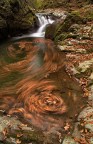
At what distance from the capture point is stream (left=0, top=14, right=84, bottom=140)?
8516mm

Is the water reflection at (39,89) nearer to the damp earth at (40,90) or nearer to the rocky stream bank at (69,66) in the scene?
the damp earth at (40,90)

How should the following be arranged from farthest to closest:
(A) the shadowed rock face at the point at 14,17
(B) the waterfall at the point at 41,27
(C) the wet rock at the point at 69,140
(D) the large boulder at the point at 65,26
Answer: (B) the waterfall at the point at 41,27 → (A) the shadowed rock face at the point at 14,17 → (D) the large boulder at the point at 65,26 → (C) the wet rock at the point at 69,140

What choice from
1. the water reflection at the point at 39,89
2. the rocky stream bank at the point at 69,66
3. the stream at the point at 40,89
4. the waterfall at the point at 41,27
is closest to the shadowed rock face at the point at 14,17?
the rocky stream bank at the point at 69,66

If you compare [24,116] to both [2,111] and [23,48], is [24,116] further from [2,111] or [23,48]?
[23,48]

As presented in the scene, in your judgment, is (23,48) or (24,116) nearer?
(24,116)

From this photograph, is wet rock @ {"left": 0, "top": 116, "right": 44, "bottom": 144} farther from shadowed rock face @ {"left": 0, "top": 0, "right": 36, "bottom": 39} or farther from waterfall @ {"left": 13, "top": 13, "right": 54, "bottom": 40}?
waterfall @ {"left": 13, "top": 13, "right": 54, "bottom": 40}

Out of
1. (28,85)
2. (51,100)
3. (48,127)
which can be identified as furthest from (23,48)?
(48,127)

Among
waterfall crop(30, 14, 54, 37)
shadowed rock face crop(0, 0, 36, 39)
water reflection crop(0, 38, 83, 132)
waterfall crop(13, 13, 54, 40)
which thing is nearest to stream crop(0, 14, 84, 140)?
water reflection crop(0, 38, 83, 132)

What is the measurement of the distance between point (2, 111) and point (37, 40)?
35.7 feet

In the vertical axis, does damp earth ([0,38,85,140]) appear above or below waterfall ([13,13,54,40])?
below

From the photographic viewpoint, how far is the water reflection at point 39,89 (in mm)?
8617

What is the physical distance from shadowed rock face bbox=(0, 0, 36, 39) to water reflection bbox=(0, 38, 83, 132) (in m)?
4.09

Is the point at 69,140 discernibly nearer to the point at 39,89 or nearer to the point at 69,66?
the point at 39,89

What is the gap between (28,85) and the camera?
10875 mm
